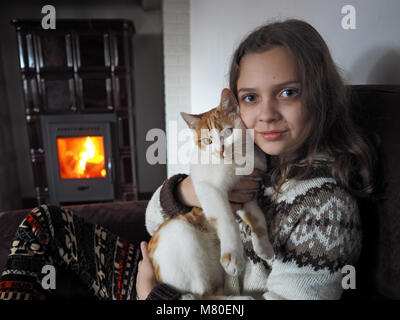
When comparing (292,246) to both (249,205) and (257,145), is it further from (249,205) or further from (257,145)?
(257,145)

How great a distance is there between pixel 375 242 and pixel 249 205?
24cm

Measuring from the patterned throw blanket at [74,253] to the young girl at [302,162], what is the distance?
353 millimetres

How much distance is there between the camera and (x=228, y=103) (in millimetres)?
601

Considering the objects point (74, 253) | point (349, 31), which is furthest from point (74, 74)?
point (349, 31)

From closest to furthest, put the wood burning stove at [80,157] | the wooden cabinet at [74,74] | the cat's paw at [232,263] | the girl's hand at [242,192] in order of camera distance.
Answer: the cat's paw at [232,263] < the girl's hand at [242,192] < the wooden cabinet at [74,74] < the wood burning stove at [80,157]

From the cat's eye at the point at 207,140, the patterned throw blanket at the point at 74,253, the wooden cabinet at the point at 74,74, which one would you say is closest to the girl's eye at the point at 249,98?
the cat's eye at the point at 207,140

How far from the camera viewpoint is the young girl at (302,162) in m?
0.50

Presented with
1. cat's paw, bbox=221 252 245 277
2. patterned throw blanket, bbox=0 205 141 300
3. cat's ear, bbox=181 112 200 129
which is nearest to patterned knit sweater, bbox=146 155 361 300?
cat's paw, bbox=221 252 245 277

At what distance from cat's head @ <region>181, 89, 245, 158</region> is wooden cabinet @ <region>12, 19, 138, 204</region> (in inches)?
79.7

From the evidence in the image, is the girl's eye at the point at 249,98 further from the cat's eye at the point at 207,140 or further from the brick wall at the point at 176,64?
the brick wall at the point at 176,64

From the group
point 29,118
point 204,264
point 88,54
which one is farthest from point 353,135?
point 29,118

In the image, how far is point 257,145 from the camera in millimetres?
613

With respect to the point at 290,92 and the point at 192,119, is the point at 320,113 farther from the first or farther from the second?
the point at 192,119

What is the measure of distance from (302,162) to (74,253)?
2.38 ft
